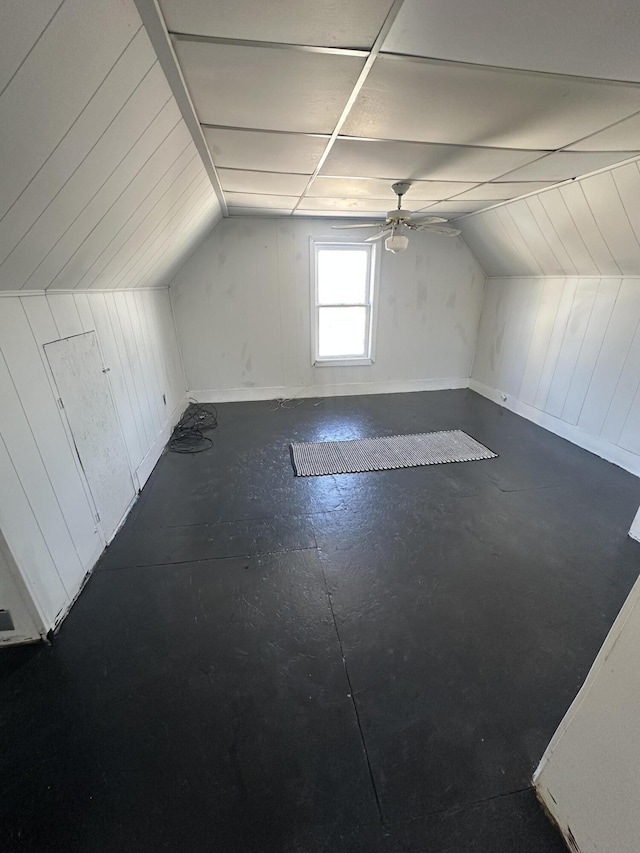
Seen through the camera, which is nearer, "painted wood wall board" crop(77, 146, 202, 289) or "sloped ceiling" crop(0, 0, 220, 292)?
"sloped ceiling" crop(0, 0, 220, 292)

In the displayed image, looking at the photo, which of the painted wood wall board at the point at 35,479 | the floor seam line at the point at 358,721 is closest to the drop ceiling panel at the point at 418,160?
the painted wood wall board at the point at 35,479

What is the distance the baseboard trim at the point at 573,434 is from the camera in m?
3.05

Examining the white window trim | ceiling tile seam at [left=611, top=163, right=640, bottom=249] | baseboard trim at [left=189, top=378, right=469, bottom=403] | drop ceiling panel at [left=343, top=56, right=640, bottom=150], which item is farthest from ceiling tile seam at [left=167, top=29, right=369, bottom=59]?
baseboard trim at [left=189, top=378, right=469, bottom=403]

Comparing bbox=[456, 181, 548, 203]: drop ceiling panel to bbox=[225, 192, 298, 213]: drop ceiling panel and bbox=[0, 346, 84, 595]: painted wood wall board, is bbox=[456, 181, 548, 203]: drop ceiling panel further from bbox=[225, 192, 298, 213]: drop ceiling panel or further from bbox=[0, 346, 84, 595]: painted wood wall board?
bbox=[0, 346, 84, 595]: painted wood wall board

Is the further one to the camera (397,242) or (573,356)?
(573,356)

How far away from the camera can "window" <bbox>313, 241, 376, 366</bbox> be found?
14.6ft

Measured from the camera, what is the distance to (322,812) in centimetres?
114

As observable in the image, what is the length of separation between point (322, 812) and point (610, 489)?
2924 millimetres

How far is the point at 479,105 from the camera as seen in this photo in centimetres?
152

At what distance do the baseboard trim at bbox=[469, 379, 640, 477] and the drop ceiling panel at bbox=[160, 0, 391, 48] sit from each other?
3.48 meters

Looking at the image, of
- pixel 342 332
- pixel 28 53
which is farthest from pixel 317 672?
pixel 342 332

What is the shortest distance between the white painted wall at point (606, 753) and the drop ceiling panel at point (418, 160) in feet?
7.55

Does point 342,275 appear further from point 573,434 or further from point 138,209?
point 573,434

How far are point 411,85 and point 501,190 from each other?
6.54ft
